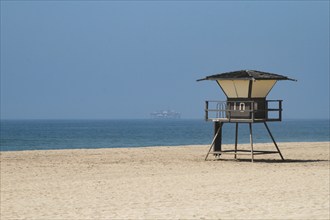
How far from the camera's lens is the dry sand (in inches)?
619

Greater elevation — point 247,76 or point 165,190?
point 247,76

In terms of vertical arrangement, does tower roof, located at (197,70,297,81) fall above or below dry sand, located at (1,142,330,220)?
above

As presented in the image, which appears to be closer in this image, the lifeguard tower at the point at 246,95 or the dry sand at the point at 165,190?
the dry sand at the point at 165,190

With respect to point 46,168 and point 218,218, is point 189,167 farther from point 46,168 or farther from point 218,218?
point 218,218

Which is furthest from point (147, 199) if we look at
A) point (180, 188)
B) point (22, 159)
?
point (22, 159)

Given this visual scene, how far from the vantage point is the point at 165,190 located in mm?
20094

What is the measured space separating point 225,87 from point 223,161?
136 inches

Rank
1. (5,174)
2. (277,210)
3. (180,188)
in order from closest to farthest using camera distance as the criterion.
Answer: (277,210), (180,188), (5,174)

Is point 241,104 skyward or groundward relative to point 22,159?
skyward

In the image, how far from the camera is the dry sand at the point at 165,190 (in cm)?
1573

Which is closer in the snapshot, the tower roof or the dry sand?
the dry sand

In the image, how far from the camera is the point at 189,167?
28531 mm

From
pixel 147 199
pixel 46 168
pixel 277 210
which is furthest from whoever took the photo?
pixel 46 168

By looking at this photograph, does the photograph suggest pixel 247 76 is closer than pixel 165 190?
No
